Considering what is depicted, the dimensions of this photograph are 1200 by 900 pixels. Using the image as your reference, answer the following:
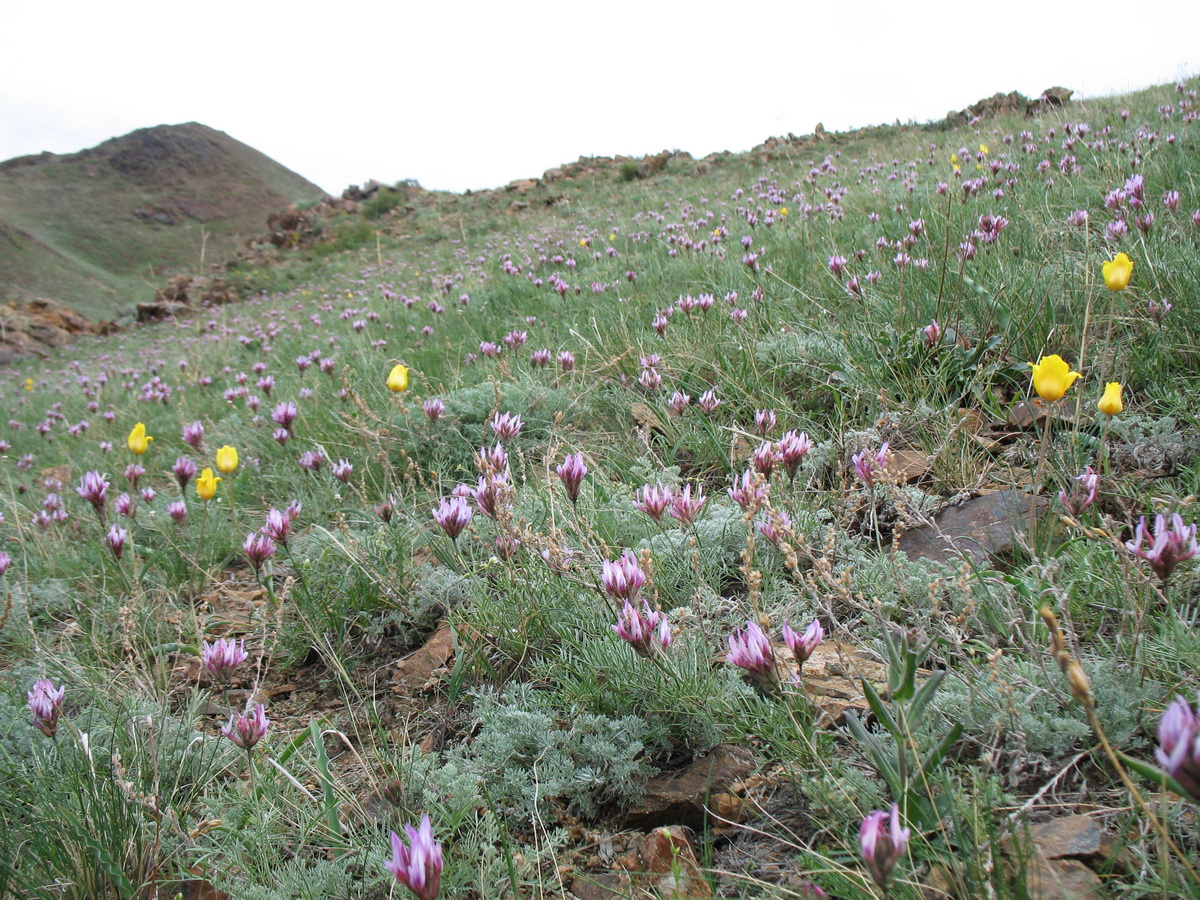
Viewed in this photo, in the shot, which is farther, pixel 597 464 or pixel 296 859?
pixel 597 464

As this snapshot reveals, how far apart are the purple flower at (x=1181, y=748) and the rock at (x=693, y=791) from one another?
82 cm

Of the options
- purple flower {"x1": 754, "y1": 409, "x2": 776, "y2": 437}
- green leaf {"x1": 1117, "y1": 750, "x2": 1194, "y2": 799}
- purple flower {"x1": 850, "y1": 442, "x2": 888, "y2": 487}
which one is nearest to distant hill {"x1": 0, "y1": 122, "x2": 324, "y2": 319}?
purple flower {"x1": 754, "y1": 409, "x2": 776, "y2": 437}

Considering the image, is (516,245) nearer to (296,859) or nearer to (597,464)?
(597,464)

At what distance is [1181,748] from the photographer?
758 mm

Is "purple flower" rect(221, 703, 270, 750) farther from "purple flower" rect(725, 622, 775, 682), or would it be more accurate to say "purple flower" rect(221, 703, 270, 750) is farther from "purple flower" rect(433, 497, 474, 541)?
"purple flower" rect(725, 622, 775, 682)

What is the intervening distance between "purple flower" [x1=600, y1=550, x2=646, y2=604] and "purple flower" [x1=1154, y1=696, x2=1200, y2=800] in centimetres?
94

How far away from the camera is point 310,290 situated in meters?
14.4

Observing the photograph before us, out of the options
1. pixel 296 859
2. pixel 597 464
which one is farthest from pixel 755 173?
pixel 296 859

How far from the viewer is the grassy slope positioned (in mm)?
1297

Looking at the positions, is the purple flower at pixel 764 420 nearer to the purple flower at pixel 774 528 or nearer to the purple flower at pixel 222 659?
the purple flower at pixel 774 528

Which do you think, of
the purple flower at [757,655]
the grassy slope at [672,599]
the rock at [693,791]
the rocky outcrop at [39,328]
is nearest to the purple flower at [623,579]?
the grassy slope at [672,599]

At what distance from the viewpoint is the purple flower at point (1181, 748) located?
77cm

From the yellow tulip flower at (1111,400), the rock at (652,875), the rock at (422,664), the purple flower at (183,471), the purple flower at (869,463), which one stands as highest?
the yellow tulip flower at (1111,400)

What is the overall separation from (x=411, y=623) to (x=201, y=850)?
0.96m
